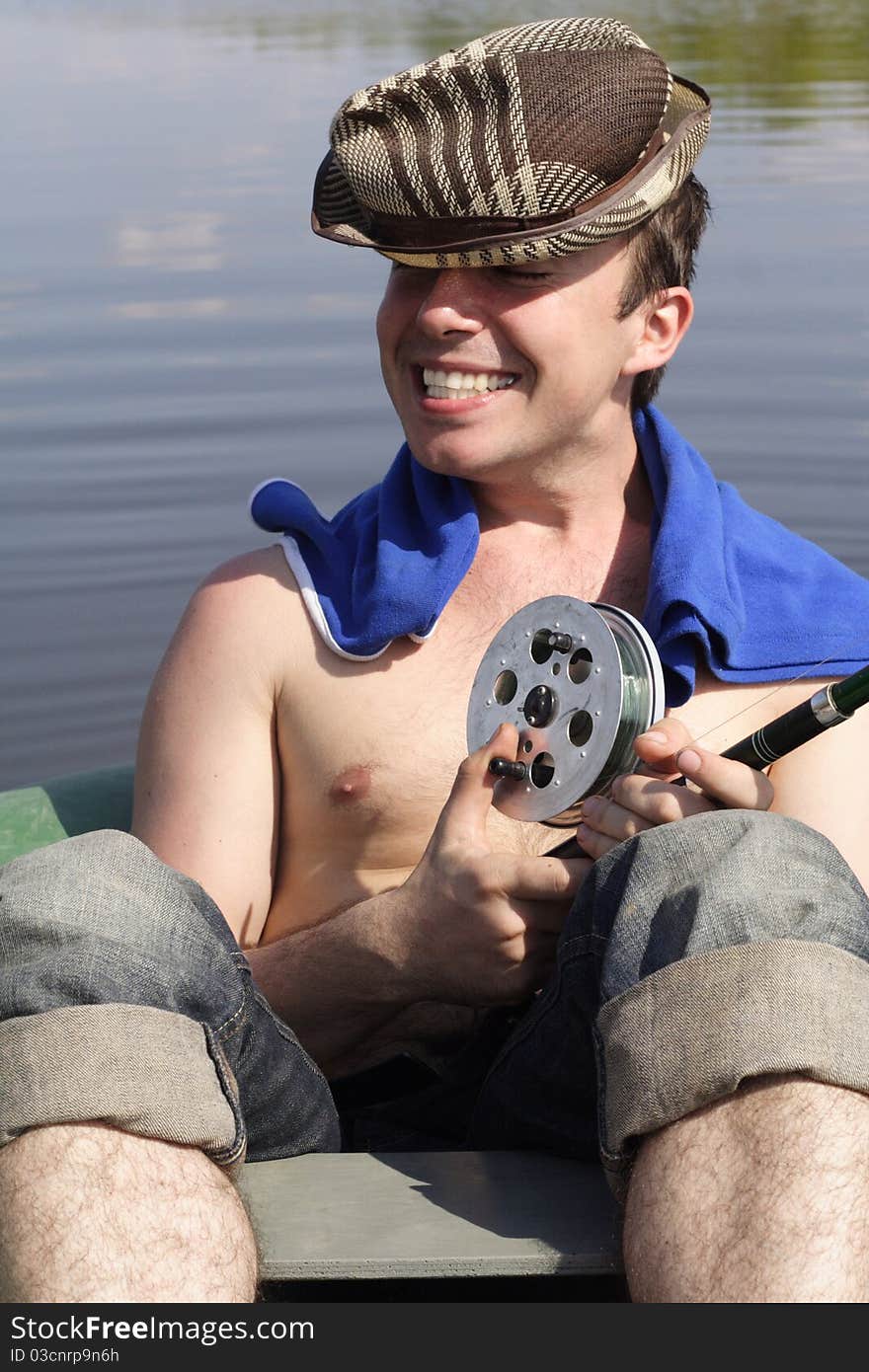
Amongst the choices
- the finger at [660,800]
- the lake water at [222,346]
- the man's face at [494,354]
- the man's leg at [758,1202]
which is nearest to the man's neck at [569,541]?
the man's face at [494,354]

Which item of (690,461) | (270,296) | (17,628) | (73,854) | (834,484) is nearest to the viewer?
(73,854)

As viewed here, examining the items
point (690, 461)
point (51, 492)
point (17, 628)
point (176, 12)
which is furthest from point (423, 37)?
point (690, 461)

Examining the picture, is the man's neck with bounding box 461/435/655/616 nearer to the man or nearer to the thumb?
the man

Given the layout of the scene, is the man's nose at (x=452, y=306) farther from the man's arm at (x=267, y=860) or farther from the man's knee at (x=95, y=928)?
the man's knee at (x=95, y=928)

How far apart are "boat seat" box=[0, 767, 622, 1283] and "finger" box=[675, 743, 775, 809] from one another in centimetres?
50

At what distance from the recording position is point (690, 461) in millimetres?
3141

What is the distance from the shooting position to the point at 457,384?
287 cm

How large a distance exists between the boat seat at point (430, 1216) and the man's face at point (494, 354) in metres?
1.12

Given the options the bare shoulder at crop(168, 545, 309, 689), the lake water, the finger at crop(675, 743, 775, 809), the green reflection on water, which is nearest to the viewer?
the finger at crop(675, 743, 775, 809)

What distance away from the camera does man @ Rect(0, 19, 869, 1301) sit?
2.06 metres

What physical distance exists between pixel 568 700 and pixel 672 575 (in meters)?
0.42

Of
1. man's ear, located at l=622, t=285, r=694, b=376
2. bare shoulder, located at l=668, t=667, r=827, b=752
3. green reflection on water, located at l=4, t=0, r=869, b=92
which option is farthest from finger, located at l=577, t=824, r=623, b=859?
green reflection on water, located at l=4, t=0, r=869, b=92
